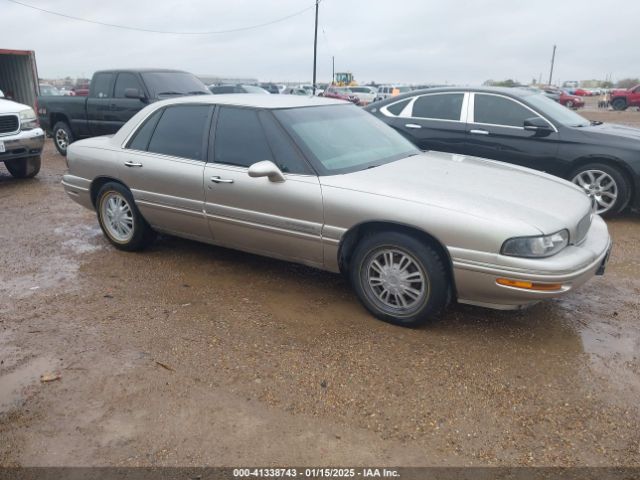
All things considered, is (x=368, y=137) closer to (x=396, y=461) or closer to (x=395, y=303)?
(x=395, y=303)

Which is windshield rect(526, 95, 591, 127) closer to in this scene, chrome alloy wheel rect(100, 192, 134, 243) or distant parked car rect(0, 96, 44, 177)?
chrome alloy wheel rect(100, 192, 134, 243)

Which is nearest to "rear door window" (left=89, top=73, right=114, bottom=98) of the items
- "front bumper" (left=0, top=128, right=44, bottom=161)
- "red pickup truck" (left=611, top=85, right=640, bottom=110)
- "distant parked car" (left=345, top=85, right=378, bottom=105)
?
"front bumper" (left=0, top=128, right=44, bottom=161)

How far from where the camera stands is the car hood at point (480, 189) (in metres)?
3.34

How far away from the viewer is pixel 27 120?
8.59 m

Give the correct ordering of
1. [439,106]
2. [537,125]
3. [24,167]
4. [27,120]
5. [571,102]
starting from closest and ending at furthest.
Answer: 1. [537,125]
2. [439,106]
3. [27,120]
4. [24,167]
5. [571,102]

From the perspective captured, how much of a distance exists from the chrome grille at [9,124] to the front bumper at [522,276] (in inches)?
306

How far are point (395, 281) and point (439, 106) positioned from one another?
→ 13.9 ft

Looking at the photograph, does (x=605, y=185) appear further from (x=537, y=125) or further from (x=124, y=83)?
Answer: (x=124, y=83)

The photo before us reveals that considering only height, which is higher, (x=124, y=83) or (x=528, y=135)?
(x=124, y=83)

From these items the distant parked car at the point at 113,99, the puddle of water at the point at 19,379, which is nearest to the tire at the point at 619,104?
the distant parked car at the point at 113,99

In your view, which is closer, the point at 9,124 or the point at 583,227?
the point at 583,227

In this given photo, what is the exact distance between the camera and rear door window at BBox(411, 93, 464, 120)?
7.03m

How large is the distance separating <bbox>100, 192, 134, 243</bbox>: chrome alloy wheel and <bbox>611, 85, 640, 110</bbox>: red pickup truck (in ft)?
109

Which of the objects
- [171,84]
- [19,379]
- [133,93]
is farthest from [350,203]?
[171,84]
